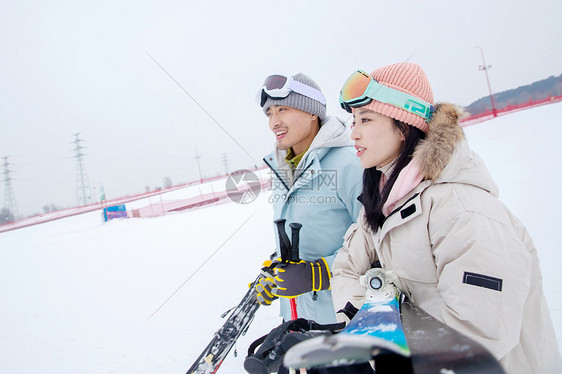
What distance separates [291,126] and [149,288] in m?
4.46

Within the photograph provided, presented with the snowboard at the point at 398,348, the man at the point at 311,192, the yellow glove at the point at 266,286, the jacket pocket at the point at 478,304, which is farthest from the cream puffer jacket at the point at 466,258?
the yellow glove at the point at 266,286

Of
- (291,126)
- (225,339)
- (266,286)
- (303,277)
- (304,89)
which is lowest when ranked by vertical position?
(225,339)

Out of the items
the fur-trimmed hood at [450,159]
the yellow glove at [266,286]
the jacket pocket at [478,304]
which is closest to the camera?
the jacket pocket at [478,304]

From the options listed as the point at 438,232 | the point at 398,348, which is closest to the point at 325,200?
the point at 438,232

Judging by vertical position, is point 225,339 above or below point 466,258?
below

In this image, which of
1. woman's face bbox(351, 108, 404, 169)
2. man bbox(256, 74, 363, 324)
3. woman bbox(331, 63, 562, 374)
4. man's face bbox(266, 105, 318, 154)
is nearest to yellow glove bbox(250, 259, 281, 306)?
man bbox(256, 74, 363, 324)

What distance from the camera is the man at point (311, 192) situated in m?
1.64

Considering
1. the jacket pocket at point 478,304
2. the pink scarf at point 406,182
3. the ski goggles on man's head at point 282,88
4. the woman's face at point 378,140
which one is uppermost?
the ski goggles on man's head at point 282,88

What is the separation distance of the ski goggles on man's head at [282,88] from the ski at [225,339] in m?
1.47

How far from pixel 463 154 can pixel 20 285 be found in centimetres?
855

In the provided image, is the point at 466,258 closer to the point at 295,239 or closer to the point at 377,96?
the point at 377,96

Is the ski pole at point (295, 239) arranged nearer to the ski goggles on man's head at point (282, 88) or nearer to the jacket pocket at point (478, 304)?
the jacket pocket at point (478, 304)

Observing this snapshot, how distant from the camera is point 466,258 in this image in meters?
0.80

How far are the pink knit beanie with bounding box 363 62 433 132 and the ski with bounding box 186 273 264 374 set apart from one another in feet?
5.20
